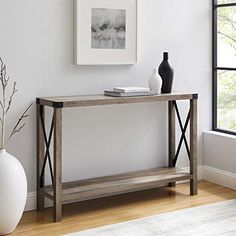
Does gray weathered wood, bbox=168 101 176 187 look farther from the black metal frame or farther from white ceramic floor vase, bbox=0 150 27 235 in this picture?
white ceramic floor vase, bbox=0 150 27 235

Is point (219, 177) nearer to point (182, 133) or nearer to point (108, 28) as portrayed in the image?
point (182, 133)

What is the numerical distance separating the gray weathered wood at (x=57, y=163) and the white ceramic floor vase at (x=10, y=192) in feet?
0.98

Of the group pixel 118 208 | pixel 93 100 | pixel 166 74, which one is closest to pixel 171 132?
pixel 166 74

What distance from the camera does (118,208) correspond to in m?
4.16

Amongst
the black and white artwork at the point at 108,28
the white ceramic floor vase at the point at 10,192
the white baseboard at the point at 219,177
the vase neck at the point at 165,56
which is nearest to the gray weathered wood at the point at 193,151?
the white baseboard at the point at 219,177

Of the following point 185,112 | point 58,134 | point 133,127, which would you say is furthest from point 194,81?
point 58,134

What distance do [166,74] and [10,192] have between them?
172 cm

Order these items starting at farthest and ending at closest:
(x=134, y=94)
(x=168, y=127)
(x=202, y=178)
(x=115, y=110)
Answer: (x=202, y=178) → (x=168, y=127) → (x=115, y=110) → (x=134, y=94)

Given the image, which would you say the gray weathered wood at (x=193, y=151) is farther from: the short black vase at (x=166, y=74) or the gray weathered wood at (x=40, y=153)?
the gray weathered wood at (x=40, y=153)

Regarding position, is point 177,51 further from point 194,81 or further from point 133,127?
point 133,127

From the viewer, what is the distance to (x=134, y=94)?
4.14 meters

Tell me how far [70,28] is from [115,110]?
32.4 inches

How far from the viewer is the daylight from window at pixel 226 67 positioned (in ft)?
16.0

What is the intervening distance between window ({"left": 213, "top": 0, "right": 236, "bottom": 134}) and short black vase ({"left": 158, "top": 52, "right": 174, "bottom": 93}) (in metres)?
0.79
